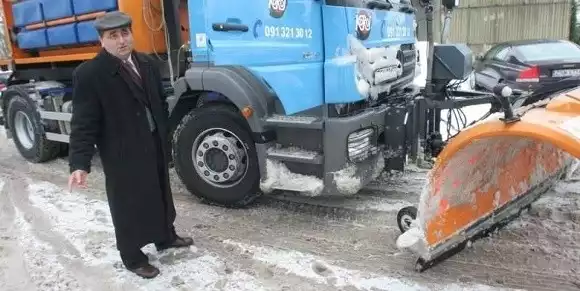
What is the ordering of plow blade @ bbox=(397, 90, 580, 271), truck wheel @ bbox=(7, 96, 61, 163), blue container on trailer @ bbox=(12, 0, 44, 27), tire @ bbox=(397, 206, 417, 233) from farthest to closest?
truck wheel @ bbox=(7, 96, 61, 163) → blue container on trailer @ bbox=(12, 0, 44, 27) → tire @ bbox=(397, 206, 417, 233) → plow blade @ bbox=(397, 90, 580, 271)

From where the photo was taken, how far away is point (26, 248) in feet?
13.6

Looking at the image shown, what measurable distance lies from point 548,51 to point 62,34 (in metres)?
8.38

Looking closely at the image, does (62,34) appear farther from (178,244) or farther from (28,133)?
(178,244)

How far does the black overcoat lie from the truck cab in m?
0.81

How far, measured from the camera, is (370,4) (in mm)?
4402

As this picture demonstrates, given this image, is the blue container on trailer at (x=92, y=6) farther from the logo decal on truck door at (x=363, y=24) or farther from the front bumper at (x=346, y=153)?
the front bumper at (x=346, y=153)

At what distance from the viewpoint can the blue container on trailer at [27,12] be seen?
20.1ft

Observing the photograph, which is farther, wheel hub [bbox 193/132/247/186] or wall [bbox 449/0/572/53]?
wall [bbox 449/0/572/53]

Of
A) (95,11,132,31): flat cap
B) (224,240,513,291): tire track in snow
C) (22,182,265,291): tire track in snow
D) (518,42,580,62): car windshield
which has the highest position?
(95,11,132,31): flat cap

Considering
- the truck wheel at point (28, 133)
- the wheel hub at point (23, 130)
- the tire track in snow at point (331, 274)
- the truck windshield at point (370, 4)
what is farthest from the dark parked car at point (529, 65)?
the wheel hub at point (23, 130)

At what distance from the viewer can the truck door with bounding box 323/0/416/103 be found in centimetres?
405

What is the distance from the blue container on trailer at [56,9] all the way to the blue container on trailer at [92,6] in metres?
0.12

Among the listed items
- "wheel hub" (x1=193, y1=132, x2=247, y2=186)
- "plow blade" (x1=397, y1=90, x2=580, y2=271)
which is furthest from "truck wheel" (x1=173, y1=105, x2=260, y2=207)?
"plow blade" (x1=397, y1=90, x2=580, y2=271)

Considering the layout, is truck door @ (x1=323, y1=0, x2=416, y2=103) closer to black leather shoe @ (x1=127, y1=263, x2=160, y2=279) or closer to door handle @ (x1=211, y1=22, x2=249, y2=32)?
door handle @ (x1=211, y1=22, x2=249, y2=32)
